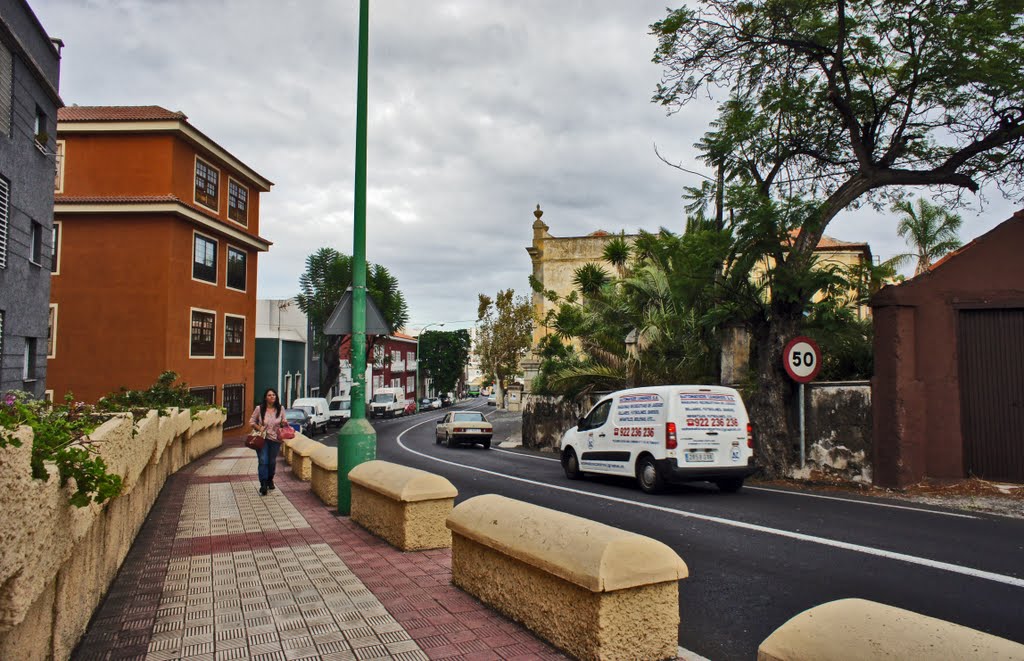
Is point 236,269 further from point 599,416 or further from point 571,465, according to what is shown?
point 599,416

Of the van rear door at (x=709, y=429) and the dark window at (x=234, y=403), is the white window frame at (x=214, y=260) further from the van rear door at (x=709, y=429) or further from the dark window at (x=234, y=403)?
the van rear door at (x=709, y=429)

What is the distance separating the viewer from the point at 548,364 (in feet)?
87.2

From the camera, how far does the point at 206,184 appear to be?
30.9 metres

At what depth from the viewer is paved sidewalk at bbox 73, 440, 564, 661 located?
172 inches

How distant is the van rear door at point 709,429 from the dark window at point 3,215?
1406 centimetres

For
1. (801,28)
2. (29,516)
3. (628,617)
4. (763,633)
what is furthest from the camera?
(801,28)

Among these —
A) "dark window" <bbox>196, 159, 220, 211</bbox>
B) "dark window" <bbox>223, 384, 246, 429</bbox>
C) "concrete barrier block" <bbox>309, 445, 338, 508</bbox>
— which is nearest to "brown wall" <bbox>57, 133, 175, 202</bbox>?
"dark window" <bbox>196, 159, 220, 211</bbox>

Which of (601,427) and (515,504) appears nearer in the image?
(515,504)

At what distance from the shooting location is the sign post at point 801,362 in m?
13.4

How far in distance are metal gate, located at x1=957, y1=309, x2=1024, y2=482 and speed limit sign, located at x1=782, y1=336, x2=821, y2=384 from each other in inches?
92.6

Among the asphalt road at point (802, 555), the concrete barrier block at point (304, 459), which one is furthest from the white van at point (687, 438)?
the concrete barrier block at point (304, 459)

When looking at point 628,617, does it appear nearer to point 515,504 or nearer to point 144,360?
point 515,504

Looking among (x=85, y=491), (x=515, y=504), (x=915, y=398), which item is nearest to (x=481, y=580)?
(x=515, y=504)

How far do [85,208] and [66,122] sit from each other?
3.51 meters
